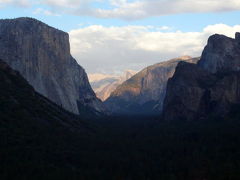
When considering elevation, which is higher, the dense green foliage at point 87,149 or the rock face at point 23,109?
the rock face at point 23,109

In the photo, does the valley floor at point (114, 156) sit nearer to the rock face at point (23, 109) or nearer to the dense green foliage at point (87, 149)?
the dense green foliage at point (87, 149)

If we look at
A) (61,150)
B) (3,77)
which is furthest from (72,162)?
(3,77)

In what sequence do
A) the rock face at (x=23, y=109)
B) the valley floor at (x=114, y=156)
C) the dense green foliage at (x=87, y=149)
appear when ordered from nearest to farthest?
the valley floor at (x=114, y=156) < the dense green foliage at (x=87, y=149) < the rock face at (x=23, y=109)

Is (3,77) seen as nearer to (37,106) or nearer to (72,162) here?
(37,106)

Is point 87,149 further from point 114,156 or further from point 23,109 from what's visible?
point 23,109

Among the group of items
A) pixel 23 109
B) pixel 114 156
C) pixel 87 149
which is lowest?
pixel 114 156

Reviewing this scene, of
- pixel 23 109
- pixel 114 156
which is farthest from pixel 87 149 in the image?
pixel 23 109

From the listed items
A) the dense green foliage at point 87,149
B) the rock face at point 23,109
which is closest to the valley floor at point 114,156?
the dense green foliage at point 87,149

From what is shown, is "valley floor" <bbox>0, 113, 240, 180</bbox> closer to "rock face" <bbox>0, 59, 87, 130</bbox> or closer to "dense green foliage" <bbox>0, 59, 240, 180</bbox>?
"dense green foliage" <bbox>0, 59, 240, 180</bbox>

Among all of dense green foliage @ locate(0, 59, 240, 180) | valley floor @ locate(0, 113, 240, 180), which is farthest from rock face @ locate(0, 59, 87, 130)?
valley floor @ locate(0, 113, 240, 180)

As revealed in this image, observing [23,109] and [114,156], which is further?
[23,109]

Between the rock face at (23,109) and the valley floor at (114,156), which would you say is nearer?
the valley floor at (114,156)
